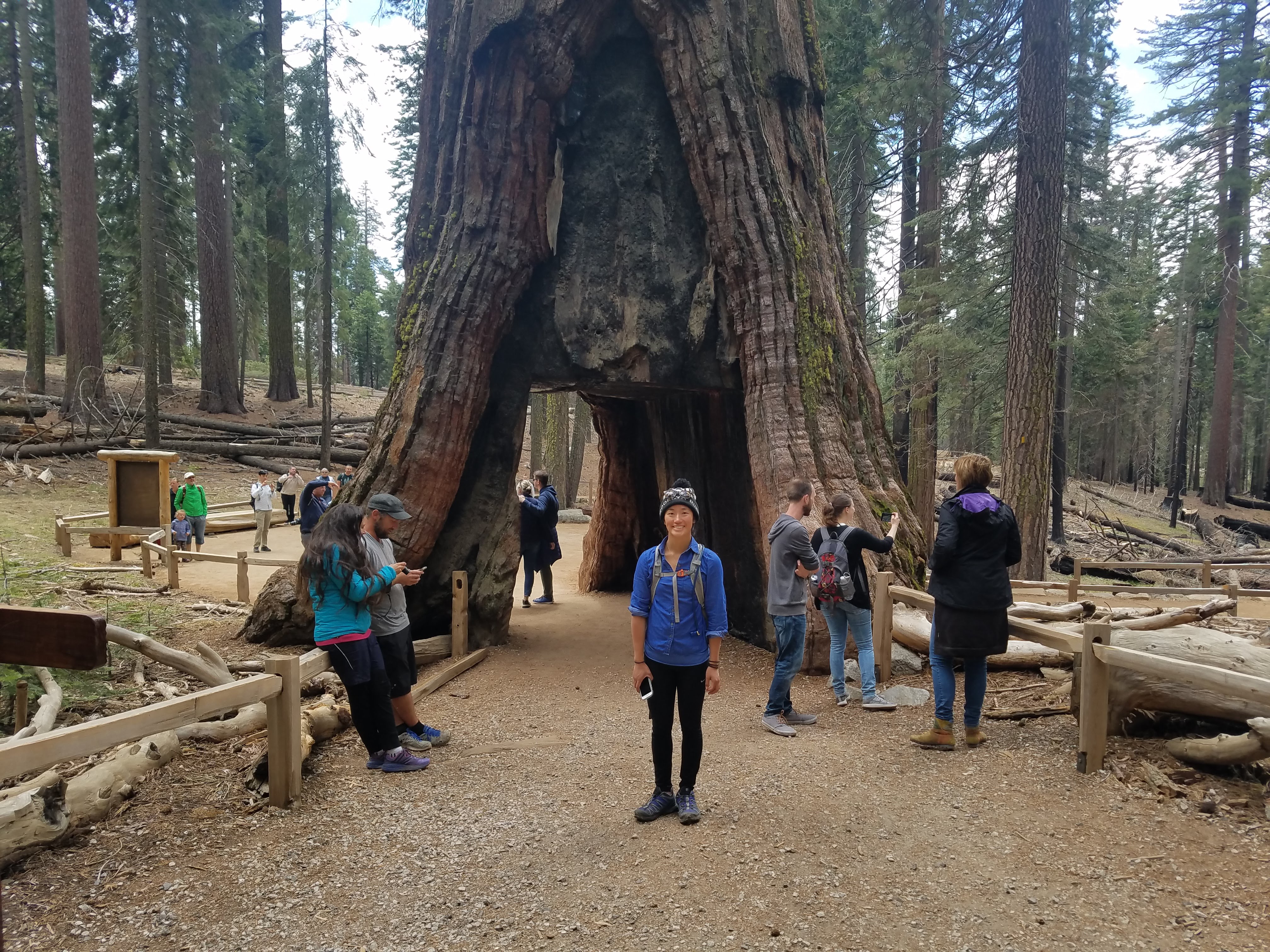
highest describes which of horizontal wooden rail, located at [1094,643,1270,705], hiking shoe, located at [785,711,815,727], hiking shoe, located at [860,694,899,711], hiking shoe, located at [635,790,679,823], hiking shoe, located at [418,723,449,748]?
horizontal wooden rail, located at [1094,643,1270,705]

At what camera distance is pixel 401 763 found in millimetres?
4961

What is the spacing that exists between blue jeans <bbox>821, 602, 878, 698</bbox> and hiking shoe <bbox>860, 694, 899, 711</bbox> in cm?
3

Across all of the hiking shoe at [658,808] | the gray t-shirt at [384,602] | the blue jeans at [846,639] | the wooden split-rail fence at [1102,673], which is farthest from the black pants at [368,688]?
the wooden split-rail fence at [1102,673]

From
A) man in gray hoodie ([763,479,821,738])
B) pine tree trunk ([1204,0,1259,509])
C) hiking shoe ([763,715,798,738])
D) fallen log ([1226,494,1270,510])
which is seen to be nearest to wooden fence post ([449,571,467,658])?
hiking shoe ([763,715,798,738])

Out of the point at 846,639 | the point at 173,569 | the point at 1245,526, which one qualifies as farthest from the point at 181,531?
the point at 1245,526

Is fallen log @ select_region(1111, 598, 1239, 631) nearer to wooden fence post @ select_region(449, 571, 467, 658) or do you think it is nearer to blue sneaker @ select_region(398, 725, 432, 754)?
blue sneaker @ select_region(398, 725, 432, 754)

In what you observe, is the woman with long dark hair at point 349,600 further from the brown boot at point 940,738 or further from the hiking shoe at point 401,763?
the brown boot at point 940,738

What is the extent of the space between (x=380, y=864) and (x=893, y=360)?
1642cm

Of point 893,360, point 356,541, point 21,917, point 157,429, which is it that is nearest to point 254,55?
point 157,429

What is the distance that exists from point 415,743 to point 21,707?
2551 millimetres

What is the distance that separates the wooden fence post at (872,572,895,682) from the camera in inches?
267

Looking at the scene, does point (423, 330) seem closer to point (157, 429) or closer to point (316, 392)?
point (157, 429)

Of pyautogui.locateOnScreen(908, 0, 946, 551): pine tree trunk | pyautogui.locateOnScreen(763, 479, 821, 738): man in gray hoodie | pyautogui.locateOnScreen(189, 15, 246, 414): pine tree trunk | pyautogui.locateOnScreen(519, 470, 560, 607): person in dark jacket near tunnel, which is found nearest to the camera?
pyautogui.locateOnScreen(763, 479, 821, 738): man in gray hoodie

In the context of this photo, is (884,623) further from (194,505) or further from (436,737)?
(194,505)
